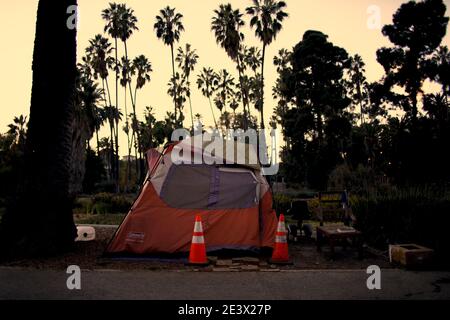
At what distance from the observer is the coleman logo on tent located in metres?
7.67

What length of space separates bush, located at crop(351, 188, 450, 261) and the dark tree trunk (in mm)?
6795

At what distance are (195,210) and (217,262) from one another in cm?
126

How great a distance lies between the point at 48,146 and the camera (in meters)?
8.03

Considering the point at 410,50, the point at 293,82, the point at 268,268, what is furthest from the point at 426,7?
the point at 268,268

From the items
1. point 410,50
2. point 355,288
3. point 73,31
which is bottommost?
point 355,288

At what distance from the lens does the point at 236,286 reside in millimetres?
5648

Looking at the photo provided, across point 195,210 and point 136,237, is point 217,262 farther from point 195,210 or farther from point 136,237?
point 136,237

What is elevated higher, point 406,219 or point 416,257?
point 406,219

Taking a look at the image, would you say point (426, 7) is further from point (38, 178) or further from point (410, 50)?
point (38, 178)

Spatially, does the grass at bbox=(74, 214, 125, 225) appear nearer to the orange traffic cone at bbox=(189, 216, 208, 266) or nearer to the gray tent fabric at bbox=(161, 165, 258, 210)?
the gray tent fabric at bbox=(161, 165, 258, 210)

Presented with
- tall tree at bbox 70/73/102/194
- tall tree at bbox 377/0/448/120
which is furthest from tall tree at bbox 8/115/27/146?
tall tree at bbox 377/0/448/120

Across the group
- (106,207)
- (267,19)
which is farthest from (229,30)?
(106,207)

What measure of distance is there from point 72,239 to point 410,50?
2679 cm
